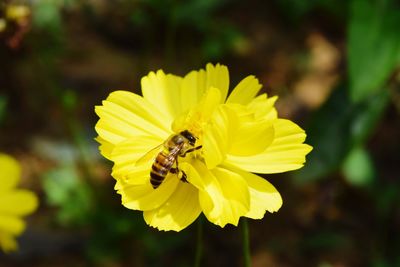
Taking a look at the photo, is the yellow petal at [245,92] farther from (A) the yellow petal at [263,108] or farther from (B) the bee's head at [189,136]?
(B) the bee's head at [189,136]

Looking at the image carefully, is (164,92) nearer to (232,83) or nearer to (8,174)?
(8,174)

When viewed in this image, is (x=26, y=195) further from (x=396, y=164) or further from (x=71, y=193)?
(x=396, y=164)

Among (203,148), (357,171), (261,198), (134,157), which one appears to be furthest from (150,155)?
(357,171)

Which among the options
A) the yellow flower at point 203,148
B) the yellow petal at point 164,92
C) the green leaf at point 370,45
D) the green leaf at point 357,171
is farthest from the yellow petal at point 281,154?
the green leaf at point 357,171

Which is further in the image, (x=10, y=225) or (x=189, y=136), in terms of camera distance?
(x=10, y=225)

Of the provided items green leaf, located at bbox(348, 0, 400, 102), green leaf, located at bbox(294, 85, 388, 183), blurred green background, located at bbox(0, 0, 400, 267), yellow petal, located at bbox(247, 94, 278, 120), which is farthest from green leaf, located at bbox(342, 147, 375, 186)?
yellow petal, located at bbox(247, 94, 278, 120)
